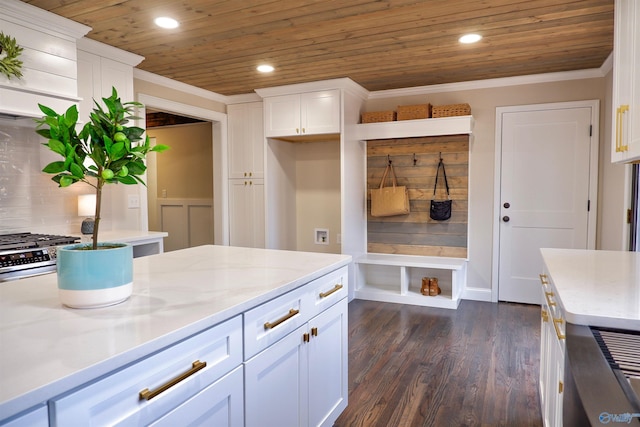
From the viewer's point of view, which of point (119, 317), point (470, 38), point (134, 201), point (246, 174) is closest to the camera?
point (119, 317)

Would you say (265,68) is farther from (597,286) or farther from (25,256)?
(597,286)

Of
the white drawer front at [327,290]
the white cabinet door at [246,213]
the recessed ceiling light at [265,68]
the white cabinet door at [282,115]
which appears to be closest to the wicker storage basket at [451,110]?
the white cabinet door at [282,115]

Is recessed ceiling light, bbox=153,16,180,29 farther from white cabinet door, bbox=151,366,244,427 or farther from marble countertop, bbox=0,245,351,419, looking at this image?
white cabinet door, bbox=151,366,244,427

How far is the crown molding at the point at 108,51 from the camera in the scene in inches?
122

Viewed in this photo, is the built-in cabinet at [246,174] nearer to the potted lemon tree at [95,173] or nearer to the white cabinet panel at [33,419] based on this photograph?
the potted lemon tree at [95,173]

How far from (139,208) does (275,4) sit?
2.14 metres

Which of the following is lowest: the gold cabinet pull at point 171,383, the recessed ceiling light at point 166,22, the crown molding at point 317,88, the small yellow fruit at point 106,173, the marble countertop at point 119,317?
the gold cabinet pull at point 171,383

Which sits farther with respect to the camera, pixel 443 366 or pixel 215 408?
pixel 443 366

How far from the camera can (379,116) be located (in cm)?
440

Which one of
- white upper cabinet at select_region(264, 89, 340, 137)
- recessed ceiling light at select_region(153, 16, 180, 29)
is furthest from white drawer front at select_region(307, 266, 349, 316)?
white upper cabinet at select_region(264, 89, 340, 137)

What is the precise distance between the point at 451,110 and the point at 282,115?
5.67 ft

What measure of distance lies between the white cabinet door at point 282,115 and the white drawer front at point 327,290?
2.68 metres

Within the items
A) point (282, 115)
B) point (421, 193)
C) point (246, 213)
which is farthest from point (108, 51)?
point (421, 193)

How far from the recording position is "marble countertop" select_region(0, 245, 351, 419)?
76 centimetres
